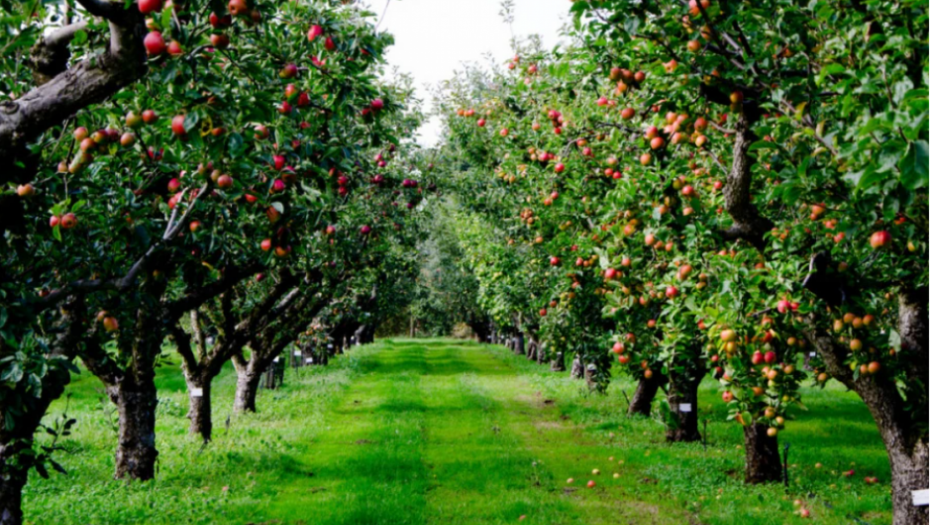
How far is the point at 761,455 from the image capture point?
12.3m

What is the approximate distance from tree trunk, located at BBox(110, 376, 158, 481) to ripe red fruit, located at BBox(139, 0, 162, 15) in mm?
9889

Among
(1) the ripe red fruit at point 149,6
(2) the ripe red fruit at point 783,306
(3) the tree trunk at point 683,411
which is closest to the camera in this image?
(1) the ripe red fruit at point 149,6

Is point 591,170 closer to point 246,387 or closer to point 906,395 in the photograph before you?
point 906,395

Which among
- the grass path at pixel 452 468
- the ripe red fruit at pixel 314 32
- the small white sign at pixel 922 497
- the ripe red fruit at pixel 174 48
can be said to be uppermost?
the ripe red fruit at pixel 314 32

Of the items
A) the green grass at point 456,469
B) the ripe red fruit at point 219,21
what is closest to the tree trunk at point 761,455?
the green grass at point 456,469

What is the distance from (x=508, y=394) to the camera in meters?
26.2

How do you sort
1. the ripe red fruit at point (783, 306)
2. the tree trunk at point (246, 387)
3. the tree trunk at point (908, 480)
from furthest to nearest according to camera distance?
the tree trunk at point (246, 387), the tree trunk at point (908, 480), the ripe red fruit at point (783, 306)

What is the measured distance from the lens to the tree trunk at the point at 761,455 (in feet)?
40.3

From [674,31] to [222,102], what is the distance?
3.70 meters

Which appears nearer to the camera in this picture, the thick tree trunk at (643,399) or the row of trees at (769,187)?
the row of trees at (769,187)

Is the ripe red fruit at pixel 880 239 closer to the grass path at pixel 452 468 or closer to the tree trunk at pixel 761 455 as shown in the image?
the grass path at pixel 452 468

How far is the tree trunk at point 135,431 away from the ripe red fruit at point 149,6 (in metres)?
9.89

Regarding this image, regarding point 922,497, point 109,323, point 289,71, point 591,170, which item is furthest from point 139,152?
point 922,497

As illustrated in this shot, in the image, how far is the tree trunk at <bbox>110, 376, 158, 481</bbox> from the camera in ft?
40.8
